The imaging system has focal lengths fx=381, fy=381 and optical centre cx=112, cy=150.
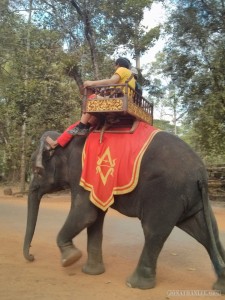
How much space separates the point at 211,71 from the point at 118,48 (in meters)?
3.93

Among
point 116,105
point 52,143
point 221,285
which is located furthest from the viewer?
point 52,143

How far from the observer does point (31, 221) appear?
5.15m

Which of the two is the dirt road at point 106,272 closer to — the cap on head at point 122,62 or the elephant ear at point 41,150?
the elephant ear at point 41,150

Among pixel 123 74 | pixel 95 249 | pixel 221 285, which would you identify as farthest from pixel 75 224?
pixel 123 74

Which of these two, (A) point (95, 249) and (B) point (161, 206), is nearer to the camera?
(B) point (161, 206)

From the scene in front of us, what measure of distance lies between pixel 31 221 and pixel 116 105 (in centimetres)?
202

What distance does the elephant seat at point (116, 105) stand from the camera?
438 cm

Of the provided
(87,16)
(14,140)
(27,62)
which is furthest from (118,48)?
(14,140)

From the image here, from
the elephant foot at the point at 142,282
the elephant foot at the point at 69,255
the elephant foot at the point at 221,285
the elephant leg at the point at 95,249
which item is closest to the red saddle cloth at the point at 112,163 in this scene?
the elephant leg at the point at 95,249

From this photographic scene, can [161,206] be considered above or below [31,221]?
above

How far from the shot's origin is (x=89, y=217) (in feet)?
14.9

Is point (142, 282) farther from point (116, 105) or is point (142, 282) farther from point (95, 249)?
point (116, 105)

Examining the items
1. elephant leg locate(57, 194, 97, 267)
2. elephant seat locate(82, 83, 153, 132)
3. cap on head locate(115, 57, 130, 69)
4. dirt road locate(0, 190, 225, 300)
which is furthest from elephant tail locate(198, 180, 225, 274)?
cap on head locate(115, 57, 130, 69)

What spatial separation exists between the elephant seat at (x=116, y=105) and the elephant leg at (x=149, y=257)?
4.05 ft
